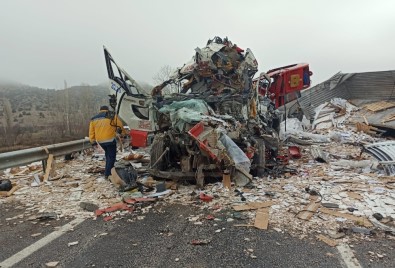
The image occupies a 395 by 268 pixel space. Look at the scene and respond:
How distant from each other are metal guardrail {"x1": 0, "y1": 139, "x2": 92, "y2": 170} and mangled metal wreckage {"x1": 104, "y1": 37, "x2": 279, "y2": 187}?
1629 millimetres

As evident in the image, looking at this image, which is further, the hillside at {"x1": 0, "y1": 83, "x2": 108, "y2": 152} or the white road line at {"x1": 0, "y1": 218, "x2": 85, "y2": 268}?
the hillside at {"x1": 0, "y1": 83, "x2": 108, "y2": 152}

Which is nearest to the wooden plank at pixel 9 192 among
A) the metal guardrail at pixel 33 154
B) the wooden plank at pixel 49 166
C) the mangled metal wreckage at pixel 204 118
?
the metal guardrail at pixel 33 154

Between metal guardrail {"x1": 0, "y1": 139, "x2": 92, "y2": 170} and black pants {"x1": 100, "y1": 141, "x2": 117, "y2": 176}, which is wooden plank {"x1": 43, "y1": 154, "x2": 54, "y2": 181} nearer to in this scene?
metal guardrail {"x1": 0, "y1": 139, "x2": 92, "y2": 170}

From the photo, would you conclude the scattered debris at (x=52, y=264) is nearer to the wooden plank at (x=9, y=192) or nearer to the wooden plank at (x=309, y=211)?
the wooden plank at (x=309, y=211)

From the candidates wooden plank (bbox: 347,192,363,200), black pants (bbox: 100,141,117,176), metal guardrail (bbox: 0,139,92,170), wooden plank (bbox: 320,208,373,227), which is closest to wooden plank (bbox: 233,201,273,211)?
wooden plank (bbox: 320,208,373,227)

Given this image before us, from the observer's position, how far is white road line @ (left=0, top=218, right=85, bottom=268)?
310cm

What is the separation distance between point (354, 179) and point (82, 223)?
187 inches

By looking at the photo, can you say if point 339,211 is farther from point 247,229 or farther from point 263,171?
point 263,171

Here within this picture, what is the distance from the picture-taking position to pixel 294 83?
36.2 feet

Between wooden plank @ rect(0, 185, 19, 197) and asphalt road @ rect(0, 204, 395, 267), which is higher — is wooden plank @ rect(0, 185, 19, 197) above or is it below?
above

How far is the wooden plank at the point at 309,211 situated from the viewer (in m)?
4.10

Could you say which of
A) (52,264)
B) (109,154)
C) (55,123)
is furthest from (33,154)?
(55,123)

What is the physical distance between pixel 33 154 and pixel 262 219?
475 centimetres

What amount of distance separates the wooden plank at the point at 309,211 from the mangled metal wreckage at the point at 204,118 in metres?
1.21
